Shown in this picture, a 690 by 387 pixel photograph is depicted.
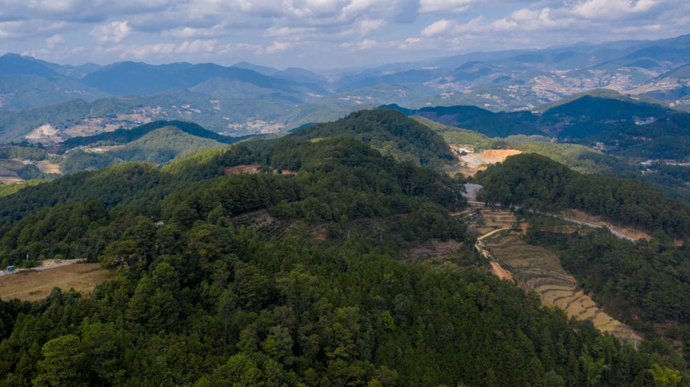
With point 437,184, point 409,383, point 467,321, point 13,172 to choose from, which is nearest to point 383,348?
point 409,383

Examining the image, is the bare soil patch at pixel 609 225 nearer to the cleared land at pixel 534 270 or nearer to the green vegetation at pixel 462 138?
the cleared land at pixel 534 270

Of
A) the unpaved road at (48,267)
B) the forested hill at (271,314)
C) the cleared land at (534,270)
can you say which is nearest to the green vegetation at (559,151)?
the cleared land at (534,270)

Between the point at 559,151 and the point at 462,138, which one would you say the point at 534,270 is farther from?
the point at 559,151

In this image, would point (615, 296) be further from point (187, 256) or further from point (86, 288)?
point (86, 288)

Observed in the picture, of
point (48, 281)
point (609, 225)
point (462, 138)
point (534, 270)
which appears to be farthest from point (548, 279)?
point (462, 138)

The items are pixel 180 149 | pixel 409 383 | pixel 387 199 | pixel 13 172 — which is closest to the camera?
pixel 409 383

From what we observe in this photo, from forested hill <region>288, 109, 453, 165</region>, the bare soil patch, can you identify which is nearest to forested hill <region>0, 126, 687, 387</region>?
the bare soil patch
